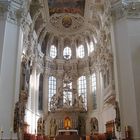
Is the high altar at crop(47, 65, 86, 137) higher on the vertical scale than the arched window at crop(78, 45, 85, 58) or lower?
lower

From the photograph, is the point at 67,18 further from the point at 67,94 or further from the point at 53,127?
the point at 53,127

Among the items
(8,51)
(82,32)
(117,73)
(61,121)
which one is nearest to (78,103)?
(61,121)

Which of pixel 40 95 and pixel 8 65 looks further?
pixel 40 95

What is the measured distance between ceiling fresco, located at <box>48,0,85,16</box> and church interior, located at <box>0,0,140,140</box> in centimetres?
11

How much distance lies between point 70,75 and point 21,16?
510 inches

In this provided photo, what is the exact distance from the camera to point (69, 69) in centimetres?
2858

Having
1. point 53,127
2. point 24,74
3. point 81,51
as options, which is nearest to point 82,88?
point 81,51

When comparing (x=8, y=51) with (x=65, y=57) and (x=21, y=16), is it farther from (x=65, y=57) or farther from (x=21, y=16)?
(x=65, y=57)

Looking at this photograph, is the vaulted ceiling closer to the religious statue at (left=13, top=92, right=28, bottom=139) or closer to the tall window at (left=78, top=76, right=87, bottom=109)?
the tall window at (left=78, top=76, right=87, bottom=109)

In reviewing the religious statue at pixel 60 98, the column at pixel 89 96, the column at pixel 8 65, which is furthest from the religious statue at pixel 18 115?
the column at pixel 89 96

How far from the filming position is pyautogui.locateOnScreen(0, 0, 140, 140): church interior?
14758mm

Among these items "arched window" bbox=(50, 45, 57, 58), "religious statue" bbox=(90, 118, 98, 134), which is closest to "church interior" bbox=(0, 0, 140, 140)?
"arched window" bbox=(50, 45, 57, 58)

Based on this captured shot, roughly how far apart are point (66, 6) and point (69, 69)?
7686 millimetres

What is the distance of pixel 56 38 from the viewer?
29109 millimetres
